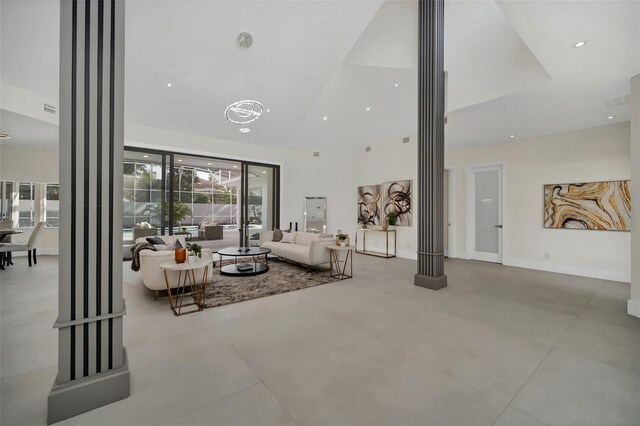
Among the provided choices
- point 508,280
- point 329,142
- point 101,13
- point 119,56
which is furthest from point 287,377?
point 329,142

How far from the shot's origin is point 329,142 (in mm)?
8719

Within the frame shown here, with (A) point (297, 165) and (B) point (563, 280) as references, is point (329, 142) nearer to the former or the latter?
(A) point (297, 165)

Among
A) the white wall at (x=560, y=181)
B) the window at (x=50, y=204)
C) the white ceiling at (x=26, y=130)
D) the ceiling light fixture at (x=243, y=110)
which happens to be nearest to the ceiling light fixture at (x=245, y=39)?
the ceiling light fixture at (x=243, y=110)

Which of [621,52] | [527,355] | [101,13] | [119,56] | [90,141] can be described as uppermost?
[621,52]

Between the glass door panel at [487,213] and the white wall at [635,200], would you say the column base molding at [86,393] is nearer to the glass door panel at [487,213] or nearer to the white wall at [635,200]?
the white wall at [635,200]

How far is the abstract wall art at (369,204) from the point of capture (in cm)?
834

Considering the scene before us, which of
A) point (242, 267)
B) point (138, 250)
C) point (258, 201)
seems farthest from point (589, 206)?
point (138, 250)

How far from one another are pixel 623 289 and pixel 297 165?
26.9ft

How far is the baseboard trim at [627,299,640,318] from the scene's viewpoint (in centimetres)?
339

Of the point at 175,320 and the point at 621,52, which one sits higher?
the point at 621,52

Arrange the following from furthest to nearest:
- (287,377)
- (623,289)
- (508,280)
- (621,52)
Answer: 1. (508,280)
2. (623,289)
3. (621,52)
4. (287,377)

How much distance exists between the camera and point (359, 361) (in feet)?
7.63

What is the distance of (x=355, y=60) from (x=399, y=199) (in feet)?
12.8

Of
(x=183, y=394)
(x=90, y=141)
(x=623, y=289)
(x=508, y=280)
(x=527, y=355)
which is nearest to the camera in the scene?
(x=90, y=141)
